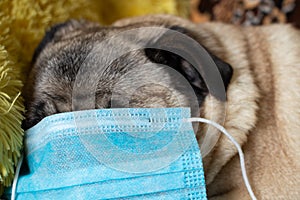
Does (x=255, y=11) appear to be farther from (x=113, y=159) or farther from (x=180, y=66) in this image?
(x=113, y=159)

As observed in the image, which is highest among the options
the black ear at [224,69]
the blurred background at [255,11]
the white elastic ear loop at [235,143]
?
the black ear at [224,69]

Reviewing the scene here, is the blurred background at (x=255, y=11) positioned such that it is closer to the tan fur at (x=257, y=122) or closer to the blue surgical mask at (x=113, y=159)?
the tan fur at (x=257, y=122)

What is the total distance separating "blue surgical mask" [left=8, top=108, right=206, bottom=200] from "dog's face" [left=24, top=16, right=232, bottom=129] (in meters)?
0.09

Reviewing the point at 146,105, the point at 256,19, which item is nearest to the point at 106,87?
the point at 146,105

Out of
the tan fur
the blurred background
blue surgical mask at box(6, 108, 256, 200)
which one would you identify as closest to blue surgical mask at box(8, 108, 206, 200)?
blue surgical mask at box(6, 108, 256, 200)

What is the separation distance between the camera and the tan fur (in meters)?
1.47

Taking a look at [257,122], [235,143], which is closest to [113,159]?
[235,143]

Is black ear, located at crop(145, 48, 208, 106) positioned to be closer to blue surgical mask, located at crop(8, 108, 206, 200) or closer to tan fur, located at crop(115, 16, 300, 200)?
tan fur, located at crop(115, 16, 300, 200)

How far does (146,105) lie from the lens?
4.46 feet

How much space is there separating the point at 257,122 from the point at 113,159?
0.52 metres

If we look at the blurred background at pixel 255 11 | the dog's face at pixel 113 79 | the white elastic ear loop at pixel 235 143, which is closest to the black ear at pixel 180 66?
the dog's face at pixel 113 79

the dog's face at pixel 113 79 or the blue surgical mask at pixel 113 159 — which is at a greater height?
the dog's face at pixel 113 79

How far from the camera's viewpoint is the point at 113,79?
1377mm

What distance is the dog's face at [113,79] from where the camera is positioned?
53.9 inches
